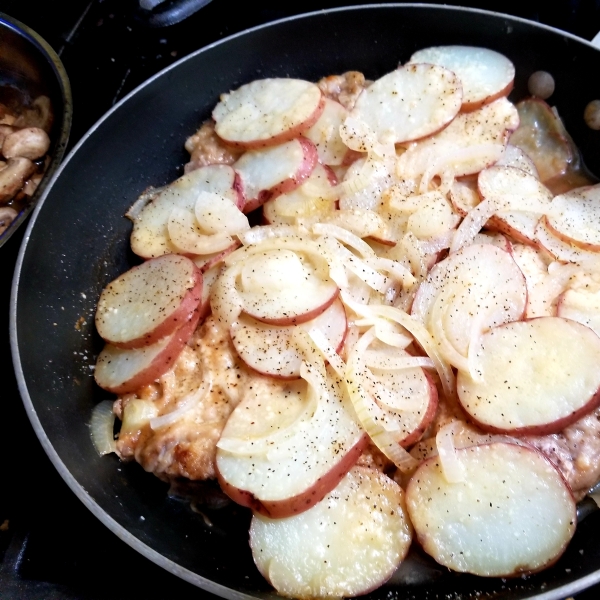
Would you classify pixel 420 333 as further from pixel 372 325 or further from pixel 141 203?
pixel 141 203

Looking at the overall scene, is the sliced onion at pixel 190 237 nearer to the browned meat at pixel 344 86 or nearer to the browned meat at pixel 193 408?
the browned meat at pixel 193 408

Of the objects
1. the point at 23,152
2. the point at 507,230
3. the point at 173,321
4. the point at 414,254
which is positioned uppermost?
the point at 23,152

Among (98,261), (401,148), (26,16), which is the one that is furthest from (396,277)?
(26,16)

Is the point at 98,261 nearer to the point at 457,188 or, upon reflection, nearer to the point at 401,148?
the point at 401,148

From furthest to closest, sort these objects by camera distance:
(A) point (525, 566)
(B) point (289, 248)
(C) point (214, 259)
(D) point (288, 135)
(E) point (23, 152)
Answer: (E) point (23, 152)
(D) point (288, 135)
(C) point (214, 259)
(B) point (289, 248)
(A) point (525, 566)

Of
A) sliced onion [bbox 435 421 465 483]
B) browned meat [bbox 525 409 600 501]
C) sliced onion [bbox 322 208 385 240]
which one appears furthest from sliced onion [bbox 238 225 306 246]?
browned meat [bbox 525 409 600 501]

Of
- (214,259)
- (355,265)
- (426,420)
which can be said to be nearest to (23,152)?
(214,259)

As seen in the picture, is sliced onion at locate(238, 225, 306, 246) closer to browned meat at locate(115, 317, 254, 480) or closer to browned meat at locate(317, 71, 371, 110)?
browned meat at locate(115, 317, 254, 480)

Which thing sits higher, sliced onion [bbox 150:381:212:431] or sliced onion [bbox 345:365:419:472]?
sliced onion [bbox 150:381:212:431]
